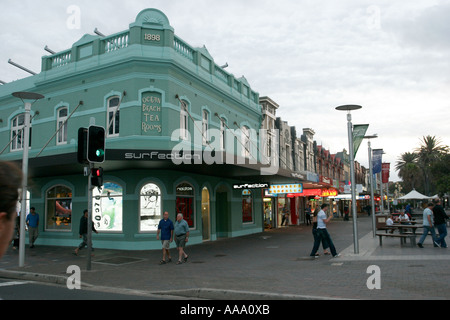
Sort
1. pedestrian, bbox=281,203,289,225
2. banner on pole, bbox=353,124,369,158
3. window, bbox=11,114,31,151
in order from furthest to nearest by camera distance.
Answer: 1. pedestrian, bbox=281,203,289,225
2. window, bbox=11,114,31,151
3. banner on pole, bbox=353,124,369,158

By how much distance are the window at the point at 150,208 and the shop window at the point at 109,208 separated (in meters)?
1.04

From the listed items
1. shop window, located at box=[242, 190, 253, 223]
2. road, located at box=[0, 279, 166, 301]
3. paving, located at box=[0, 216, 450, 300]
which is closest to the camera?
paving, located at box=[0, 216, 450, 300]

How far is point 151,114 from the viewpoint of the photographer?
1730 centimetres

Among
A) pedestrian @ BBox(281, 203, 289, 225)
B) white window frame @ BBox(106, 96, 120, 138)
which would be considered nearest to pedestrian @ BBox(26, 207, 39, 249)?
white window frame @ BBox(106, 96, 120, 138)

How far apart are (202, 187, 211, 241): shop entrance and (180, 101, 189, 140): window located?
135 inches

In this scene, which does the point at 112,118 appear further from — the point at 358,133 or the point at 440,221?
the point at 440,221

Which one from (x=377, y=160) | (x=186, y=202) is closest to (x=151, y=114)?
(x=186, y=202)

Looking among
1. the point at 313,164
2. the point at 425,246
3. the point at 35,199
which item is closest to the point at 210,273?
the point at 425,246

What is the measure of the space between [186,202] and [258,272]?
8254 millimetres

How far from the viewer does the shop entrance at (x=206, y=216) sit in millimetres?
20406

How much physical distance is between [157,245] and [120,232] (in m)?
1.72

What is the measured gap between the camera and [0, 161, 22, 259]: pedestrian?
1.69 m

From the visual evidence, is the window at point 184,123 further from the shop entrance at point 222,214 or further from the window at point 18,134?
the window at point 18,134

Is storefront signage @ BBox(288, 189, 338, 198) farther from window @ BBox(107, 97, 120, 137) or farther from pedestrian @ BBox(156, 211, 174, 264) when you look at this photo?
pedestrian @ BBox(156, 211, 174, 264)
